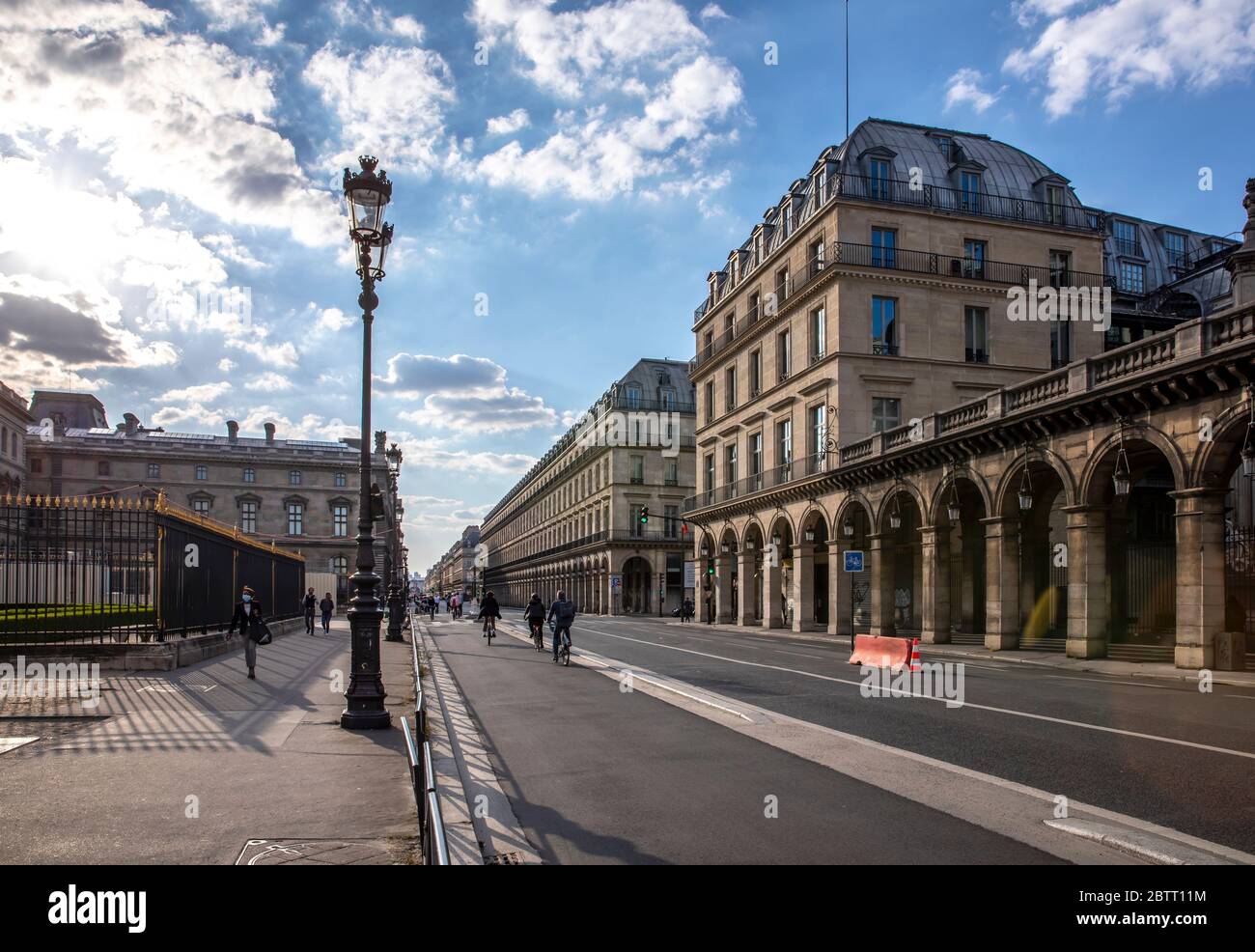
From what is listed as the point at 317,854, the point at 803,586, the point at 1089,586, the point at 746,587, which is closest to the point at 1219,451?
the point at 1089,586

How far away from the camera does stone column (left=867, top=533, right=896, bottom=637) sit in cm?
3372

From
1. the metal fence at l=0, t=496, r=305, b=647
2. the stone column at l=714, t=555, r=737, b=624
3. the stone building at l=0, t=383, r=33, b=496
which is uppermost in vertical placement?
the stone building at l=0, t=383, r=33, b=496

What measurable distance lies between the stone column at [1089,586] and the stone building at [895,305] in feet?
42.5

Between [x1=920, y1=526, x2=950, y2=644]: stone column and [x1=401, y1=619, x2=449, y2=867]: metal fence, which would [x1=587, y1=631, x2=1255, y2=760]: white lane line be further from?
[x1=920, y1=526, x2=950, y2=644]: stone column

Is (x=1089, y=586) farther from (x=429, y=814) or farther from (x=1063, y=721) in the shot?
(x=429, y=814)

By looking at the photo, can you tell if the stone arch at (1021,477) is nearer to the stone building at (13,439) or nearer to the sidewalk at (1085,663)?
the sidewalk at (1085,663)

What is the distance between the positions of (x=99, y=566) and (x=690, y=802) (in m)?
14.1

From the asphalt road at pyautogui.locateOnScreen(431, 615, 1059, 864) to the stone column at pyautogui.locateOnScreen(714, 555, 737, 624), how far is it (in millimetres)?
39707

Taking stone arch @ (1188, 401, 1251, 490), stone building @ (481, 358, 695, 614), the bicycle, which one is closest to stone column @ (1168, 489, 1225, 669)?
stone arch @ (1188, 401, 1251, 490)

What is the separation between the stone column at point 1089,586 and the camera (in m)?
23.1

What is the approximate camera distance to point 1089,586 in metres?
23.2

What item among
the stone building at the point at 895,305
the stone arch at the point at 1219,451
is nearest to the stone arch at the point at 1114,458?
the stone arch at the point at 1219,451

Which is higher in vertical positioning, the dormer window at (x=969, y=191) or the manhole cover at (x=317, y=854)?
the dormer window at (x=969, y=191)
